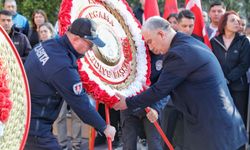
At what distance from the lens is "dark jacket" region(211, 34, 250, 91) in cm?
605

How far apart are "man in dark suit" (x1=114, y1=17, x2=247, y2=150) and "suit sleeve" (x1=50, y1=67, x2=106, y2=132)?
61 centimetres

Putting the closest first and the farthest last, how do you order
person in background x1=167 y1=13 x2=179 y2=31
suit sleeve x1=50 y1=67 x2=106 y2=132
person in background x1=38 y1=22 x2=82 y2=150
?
1. suit sleeve x1=50 y1=67 x2=106 y2=132
2. person in background x1=167 y1=13 x2=179 y2=31
3. person in background x1=38 y1=22 x2=82 y2=150

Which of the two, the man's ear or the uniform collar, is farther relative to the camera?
the man's ear

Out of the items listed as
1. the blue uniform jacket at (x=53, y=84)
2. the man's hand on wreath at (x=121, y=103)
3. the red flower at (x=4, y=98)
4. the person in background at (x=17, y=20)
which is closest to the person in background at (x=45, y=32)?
the person in background at (x=17, y=20)

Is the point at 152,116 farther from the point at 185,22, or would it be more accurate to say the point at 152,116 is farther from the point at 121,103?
the point at 185,22

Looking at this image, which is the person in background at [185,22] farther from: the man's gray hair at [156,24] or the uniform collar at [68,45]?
the uniform collar at [68,45]

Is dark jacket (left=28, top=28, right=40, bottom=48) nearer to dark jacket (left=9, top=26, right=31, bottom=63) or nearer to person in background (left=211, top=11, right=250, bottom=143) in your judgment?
dark jacket (left=9, top=26, right=31, bottom=63)

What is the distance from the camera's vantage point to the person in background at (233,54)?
6.07 metres

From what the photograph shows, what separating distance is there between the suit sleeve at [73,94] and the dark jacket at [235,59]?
2.83m

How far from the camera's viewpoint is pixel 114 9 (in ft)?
15.1

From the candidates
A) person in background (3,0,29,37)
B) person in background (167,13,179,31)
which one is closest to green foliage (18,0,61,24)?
person in background (3,0,29,37)

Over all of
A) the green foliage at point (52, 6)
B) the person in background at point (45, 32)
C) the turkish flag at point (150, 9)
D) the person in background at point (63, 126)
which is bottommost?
the person in background at point (63, 126)

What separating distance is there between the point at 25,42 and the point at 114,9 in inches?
84.8

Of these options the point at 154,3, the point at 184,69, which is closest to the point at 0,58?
the point at 184,69
